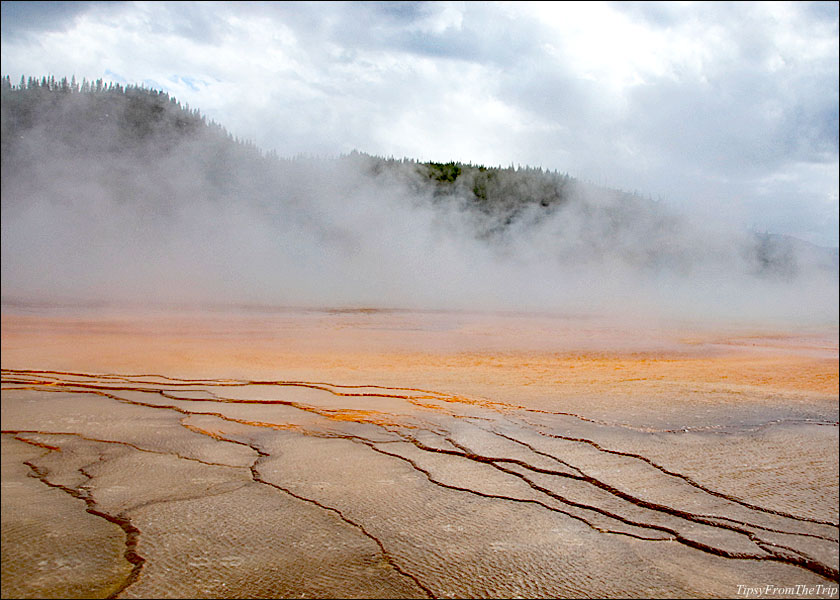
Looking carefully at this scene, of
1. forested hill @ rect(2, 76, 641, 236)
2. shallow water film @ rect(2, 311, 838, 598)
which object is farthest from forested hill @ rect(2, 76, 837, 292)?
shallow water film @ rect(2, 311, 838, 598)

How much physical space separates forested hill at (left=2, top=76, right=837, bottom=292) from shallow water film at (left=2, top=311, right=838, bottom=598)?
1167mm

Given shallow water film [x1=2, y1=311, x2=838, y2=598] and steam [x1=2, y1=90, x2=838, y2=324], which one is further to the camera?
A: steam [x1=2, y1=90, x2=838, y2=324]

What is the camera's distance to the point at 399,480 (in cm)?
168

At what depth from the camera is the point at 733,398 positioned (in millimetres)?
3080

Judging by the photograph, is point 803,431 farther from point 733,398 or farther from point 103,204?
point 103,204

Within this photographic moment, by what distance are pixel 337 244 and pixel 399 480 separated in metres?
12.9

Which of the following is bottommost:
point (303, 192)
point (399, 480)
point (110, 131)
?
point (399, 480)

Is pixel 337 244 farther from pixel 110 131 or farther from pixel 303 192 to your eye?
pixel 110 131

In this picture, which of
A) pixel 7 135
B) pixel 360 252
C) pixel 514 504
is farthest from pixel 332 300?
pixel 514 504

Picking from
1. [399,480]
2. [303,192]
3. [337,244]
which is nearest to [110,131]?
[399,480]

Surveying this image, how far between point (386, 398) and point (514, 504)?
120cm

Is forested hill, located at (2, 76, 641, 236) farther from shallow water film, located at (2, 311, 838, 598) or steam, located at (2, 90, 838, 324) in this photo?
shallow water film, located at (2, 311, 838, 598)

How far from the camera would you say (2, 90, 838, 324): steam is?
434cm

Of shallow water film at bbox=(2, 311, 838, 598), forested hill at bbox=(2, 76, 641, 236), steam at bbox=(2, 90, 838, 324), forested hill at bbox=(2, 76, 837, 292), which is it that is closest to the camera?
shallow water film at bbox=(2, 311, 838, 598)
